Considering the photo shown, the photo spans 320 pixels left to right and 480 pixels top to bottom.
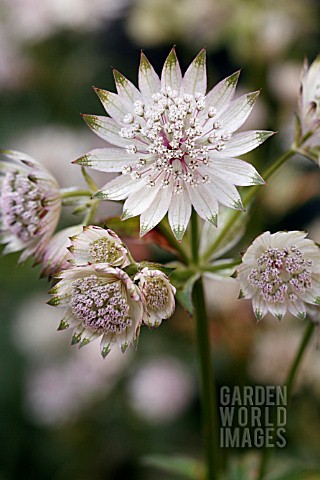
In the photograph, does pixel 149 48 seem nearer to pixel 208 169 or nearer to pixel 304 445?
pixel 304 445

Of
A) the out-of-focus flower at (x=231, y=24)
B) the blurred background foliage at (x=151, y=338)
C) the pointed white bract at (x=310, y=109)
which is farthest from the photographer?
the out-of-focus flower at (x=231, y=24)

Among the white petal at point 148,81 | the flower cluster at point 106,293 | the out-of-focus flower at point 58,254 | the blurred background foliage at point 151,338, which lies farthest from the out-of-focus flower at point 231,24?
the flower cluster at point 106,293

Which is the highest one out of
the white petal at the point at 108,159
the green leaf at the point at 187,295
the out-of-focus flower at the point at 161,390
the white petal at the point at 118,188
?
the white petal at the point at 108,159

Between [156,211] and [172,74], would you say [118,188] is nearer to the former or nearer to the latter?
[156,211]

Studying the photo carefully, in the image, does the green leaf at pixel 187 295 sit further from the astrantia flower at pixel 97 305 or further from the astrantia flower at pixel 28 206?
the astrantia flower at pixel 28 206

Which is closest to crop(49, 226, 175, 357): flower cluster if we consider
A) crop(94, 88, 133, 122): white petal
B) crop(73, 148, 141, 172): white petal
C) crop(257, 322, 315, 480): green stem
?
crop(73, 148, 141, 172): white petal

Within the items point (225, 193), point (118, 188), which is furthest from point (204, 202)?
point (118, 188)

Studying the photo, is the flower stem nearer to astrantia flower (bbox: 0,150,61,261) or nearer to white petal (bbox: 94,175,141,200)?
white petal (bbox: 94,175,141,200)
